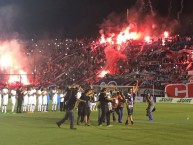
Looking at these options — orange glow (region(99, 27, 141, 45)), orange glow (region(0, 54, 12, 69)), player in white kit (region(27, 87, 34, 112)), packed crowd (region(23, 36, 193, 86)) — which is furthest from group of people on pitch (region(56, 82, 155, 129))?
orange glow (region(99, 27, 141, 45))

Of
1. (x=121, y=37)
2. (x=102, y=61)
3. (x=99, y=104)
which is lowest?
(x=99, y=104)

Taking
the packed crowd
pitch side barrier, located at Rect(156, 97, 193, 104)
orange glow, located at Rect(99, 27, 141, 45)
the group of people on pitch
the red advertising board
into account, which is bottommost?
the group of people on pitch

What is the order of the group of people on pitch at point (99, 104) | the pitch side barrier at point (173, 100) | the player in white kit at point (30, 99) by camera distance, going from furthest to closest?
the pitch side barrier at point (173, 100) → the player in white kit at point (30, 99) → the group of people on pitch at point (99, 104)

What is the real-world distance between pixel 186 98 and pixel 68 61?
37505 millimetres

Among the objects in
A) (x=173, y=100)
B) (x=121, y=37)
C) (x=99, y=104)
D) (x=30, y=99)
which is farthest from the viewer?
(x=121, y=37)

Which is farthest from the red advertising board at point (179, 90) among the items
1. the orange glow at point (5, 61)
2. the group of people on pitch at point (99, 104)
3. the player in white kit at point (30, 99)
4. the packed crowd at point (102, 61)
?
the orange glow at point (5, 61)

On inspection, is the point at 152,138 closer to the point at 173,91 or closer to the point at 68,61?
the point at 173,91

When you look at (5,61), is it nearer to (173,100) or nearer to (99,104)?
(173,100)

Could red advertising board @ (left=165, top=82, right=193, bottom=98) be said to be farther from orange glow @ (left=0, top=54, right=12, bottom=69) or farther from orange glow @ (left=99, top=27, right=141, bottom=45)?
orange glow @ (left=0, top=54, right=12, bottom=69)

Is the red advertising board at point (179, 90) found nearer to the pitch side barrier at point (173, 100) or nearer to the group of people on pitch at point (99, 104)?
the pitch side barrier at point (173, 100)

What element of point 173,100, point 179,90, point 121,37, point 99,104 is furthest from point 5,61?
point 99,104

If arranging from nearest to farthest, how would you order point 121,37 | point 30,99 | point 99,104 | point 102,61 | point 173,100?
point 99,104 < point 30,99 < point 173,100 < point 102,61 < point 121,37

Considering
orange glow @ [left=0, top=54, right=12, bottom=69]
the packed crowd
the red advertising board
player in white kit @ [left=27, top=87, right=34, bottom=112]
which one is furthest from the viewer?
orange glow @ [left=0, top=54, right=12, bottom=69]

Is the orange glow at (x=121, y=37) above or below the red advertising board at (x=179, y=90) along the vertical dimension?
above
